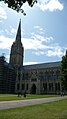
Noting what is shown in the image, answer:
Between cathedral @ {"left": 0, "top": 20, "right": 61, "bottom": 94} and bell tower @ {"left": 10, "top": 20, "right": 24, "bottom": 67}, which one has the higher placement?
bell tower @ {"left": 10, "top": 20, "right": 24, "bottom": 67}

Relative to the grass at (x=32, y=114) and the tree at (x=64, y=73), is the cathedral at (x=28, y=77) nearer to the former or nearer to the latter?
the tree at (x=64, y=73)

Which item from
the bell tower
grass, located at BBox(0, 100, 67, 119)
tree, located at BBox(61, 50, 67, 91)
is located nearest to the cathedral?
the bell tower

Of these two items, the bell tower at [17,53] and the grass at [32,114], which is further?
the bell tower at [17,53]

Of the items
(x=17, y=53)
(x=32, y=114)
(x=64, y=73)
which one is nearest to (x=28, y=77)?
(x=17, y=53)

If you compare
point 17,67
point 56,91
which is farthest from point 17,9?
point 17,67

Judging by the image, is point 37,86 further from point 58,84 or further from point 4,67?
point 4,67

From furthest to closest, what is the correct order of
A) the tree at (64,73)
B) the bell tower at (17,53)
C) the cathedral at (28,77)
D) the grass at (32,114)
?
the bell tower at (17,53)
the cathedral at (28,77)
the tree at (64,73)
the grass at (32,114)

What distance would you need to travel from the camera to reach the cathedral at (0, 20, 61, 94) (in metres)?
105

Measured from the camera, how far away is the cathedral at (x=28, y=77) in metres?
105

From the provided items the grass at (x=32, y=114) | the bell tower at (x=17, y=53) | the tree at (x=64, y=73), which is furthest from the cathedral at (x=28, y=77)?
the grass at (x=32, y=114)

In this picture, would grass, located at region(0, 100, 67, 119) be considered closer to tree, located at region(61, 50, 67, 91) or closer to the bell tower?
tree, located at region(61, 50, 67, 91)

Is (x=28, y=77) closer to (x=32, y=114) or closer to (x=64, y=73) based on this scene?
(x=64, y=73)

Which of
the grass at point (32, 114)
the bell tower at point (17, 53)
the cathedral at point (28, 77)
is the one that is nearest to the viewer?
the grass at point (32, 114)

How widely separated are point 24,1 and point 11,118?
24.5ft
